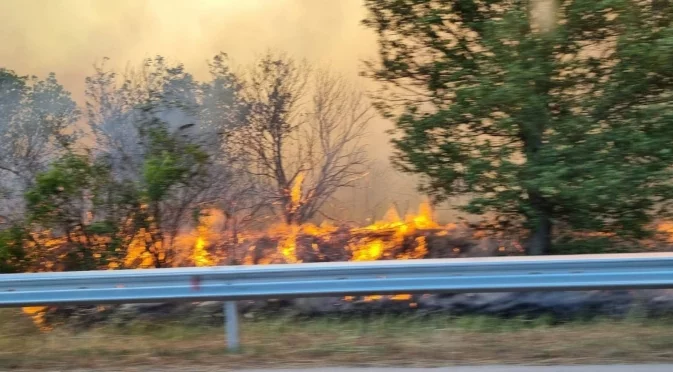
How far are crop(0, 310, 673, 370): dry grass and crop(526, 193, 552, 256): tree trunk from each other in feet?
7.27

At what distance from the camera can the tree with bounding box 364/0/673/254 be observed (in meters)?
7.61

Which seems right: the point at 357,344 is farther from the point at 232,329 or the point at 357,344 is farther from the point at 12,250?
the point at 12,250

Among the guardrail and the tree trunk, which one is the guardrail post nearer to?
the guardrail

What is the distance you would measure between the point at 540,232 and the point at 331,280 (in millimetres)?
4259

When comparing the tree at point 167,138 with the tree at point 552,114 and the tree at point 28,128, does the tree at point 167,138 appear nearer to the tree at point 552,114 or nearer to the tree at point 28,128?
the tree at point 28,128

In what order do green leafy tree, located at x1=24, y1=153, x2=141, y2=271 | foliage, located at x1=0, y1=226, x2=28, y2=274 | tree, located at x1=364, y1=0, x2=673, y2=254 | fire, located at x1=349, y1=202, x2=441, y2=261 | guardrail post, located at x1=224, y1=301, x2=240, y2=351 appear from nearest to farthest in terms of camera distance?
1. guardrail post, located at x1=224, y1=301, x2=240, y2=351
2. tree, located at x1=364, y1=0, x2=673, y2=254
3. foliage, located at x1=0, y1=226, x2=28, y2=274
4. green leafy tree, located at x1=24, y1=153, x2=141, y2=271
5. fire, located at x1=349, y1=202, x2=441, y2=261

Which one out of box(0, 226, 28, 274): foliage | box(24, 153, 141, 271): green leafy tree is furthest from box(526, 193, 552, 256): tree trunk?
box(0, 226, 28, 274): foliage

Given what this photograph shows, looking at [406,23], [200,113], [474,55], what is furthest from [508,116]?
[200,113]

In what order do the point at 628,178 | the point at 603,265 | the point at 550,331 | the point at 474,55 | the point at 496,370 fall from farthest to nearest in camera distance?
the point at 474,55 < the point at 628,178 < the point at 550,331 < the point at 603,265 < the point at 496,370

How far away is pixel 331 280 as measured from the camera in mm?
5520

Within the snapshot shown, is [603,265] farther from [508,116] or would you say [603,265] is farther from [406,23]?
[406,23]

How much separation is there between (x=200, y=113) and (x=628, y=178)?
6.63m

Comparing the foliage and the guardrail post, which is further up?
the foliage

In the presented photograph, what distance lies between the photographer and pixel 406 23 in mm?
9094
